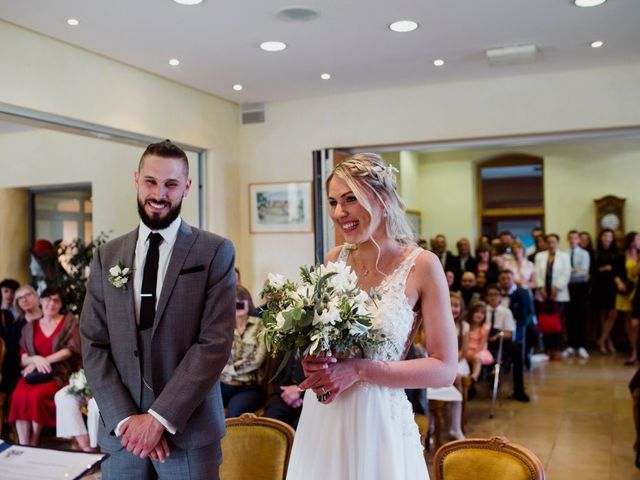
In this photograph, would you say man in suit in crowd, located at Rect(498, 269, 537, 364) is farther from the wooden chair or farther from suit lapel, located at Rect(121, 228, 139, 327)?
suit lapel, located at Rect(121, 228, 139, 327)

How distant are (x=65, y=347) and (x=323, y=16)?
3.23 meters

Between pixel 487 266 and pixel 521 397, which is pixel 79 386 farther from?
pixel 487 266

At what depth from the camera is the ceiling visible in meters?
4.19

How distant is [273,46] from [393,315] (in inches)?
144

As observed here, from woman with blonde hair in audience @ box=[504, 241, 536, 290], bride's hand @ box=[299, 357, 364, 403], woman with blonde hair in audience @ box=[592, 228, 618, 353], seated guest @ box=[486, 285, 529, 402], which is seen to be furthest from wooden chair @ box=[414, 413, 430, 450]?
woman with blonde hair in audience @ box=[592, 228, 618, 353]

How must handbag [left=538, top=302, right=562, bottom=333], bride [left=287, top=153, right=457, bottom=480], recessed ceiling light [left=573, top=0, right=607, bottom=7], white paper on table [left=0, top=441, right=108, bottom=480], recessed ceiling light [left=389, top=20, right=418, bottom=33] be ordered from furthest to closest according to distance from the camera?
handbag [left=538, top=302, right=562, bottom=333]
recessed ceiling light [left=389, top=20, right=418, bottom=33]
recessed ceiling light [left=573, top=0, right=607, bottom=7]
bride [left=287, top=153, right=457, bottom=480]
white paper on table [left=0, top=441, right=108, bottom=480]

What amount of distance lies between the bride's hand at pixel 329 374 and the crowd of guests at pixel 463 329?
1.20 metres

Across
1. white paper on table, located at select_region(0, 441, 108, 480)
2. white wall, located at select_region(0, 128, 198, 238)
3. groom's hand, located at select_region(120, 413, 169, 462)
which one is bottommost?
groom's hand, located at select_region(120, 413, 169, 462)

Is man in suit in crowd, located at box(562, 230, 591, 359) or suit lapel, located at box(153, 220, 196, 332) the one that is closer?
suit lapel, located at box(153, 220, 196, 332)

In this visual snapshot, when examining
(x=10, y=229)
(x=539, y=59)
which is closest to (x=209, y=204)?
(x=10, y=229)

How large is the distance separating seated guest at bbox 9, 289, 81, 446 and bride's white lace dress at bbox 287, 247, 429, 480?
3770 mm

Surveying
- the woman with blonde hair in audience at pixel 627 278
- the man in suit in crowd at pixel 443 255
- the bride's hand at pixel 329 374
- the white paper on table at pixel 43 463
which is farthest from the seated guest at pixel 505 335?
the white paper on table at pixel 43 463

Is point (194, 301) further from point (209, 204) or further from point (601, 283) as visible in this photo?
point (601, 283)

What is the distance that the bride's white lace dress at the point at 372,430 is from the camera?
180 centimetres
